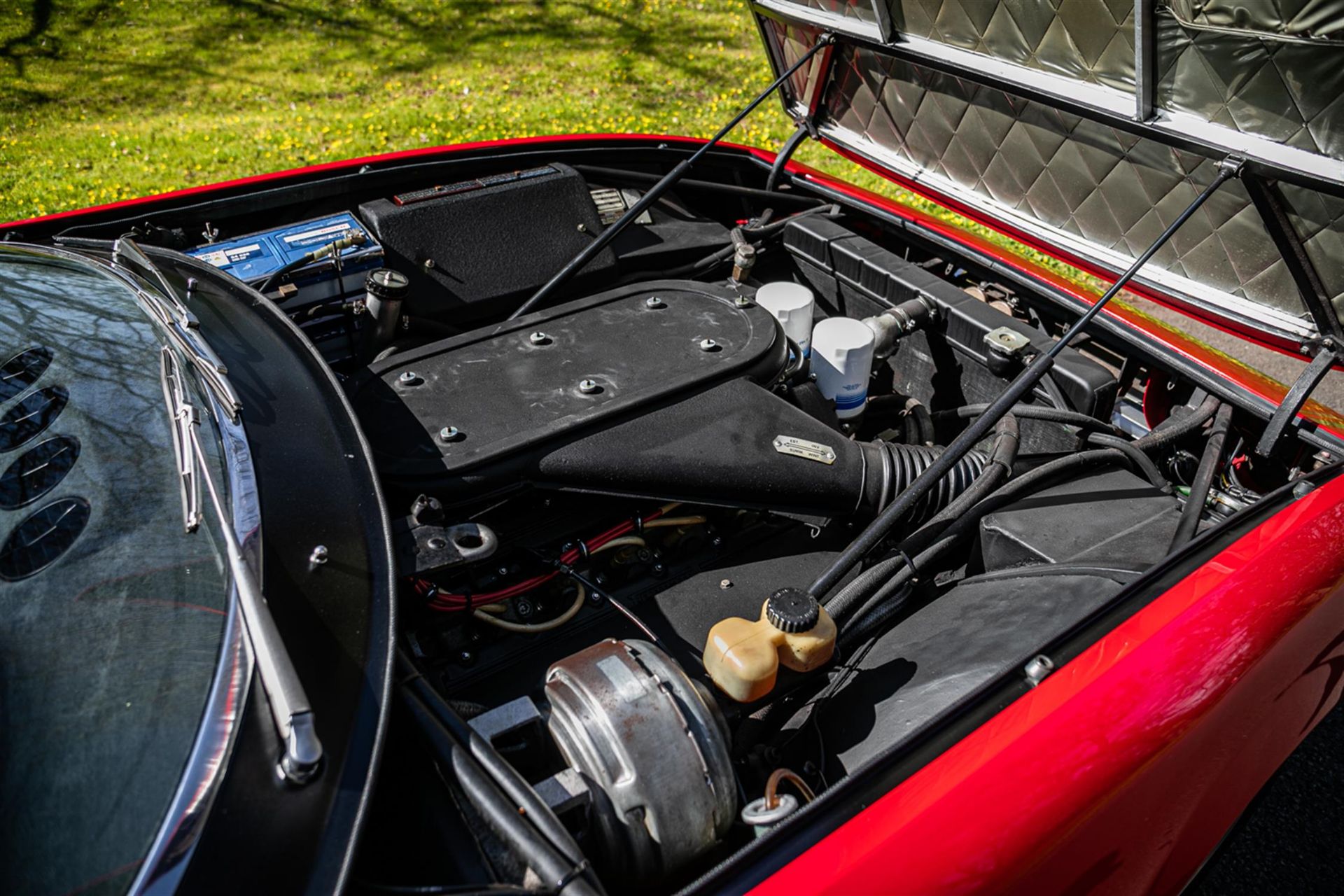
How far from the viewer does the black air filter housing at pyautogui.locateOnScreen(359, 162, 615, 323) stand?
226 centimetres

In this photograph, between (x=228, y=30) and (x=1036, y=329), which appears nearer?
(x=1036, y=329)

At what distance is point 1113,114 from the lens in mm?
2055

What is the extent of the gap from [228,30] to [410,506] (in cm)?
861

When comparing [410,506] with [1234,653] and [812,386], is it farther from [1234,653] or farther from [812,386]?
[1234,653]

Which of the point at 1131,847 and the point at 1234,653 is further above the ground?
the point at 1234,653

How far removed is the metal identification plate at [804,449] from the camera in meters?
1.81

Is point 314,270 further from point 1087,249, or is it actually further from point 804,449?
point 1087,249

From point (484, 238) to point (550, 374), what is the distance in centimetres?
67

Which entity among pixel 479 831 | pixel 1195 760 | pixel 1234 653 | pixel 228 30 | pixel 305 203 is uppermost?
pixel 1234 653

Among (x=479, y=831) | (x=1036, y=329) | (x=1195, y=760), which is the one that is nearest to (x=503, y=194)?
(x=1036, y=329)

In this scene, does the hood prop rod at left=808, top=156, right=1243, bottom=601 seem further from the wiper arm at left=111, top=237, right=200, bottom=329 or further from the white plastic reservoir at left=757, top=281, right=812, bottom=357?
the wiper arm at left=111, top=237, right=200, bottom=329

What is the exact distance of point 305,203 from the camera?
2.54m

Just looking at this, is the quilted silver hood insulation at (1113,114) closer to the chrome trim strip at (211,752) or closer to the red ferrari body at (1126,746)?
the red ferrari body at (1126,746)

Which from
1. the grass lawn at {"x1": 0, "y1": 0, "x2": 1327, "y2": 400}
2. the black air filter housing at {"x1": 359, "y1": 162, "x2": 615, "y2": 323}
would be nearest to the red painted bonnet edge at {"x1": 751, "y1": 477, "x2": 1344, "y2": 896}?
the black air filter housing at {"x1": 359, "y1": 162, "x2": 615, "y2": 323}
